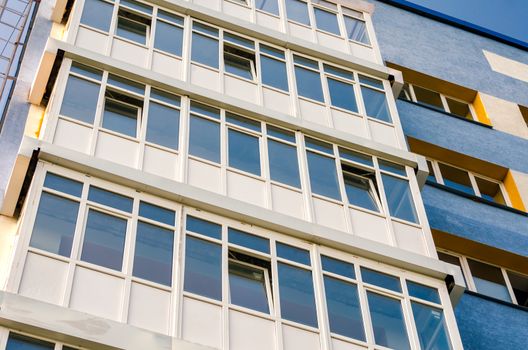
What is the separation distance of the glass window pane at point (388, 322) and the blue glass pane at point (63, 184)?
Answer: 18.9 ft

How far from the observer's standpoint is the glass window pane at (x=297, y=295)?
15609mm

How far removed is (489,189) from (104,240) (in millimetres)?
14635

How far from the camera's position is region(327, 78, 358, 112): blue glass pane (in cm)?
2170

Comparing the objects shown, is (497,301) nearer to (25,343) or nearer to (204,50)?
(204,50)

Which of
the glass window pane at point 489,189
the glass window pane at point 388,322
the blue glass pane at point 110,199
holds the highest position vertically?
the glass window pane at point 489,189

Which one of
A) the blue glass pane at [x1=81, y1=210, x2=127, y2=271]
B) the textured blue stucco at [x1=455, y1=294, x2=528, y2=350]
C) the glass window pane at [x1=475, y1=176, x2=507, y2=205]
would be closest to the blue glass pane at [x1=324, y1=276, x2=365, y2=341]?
the blue glass pane at [x1=81, y1=210, x2=127, y2=271]

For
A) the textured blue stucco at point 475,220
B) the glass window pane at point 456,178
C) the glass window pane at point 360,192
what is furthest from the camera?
the glass window pane at point 456,178

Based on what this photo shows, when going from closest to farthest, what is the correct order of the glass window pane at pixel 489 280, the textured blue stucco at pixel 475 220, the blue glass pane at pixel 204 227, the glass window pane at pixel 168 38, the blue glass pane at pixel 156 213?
the blue glass pane at pixel 156 213, the blue glass pane at pixel 204 227, the glass window pane at pixel 168 38, the glass window pane at pixel 489 280, the textured blue stucco at pixel 475 220

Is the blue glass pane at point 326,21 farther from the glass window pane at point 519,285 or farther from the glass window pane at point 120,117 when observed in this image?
the glass window pane at point 519,285

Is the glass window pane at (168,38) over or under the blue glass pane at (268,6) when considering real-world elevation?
under

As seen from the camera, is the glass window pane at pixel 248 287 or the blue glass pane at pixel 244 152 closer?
the glass window pane at pixel 248 287

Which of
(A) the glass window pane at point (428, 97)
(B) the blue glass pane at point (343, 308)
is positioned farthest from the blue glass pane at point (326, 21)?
(B) the blue glass pane at point (343, 308)

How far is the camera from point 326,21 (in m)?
24.8

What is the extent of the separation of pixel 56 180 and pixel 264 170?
4520 millimetres
